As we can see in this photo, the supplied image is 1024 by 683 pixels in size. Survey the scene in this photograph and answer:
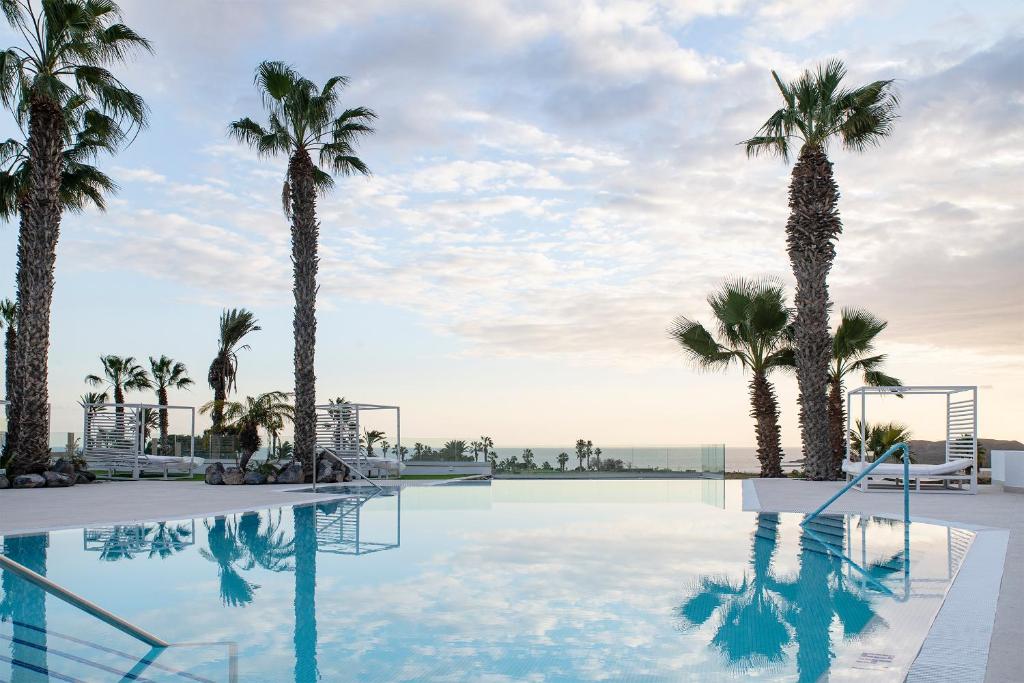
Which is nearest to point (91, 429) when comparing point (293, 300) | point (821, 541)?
point (293, 300)

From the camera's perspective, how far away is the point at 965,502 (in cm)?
1409

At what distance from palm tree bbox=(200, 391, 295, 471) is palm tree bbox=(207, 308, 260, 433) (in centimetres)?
718

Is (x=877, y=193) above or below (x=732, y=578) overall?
above

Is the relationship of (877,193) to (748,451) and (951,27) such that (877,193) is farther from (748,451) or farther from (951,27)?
(748,451)

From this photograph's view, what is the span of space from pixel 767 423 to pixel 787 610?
15.6m

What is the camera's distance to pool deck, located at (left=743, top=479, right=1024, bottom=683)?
4.34 metres

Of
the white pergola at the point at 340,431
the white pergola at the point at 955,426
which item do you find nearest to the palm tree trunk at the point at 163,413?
the white pergola at the point at 340,431

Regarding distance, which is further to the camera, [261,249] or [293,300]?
[261,249]

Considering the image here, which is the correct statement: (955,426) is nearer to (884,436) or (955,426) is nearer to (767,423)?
(767,423)

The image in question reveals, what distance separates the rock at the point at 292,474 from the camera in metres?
18.7

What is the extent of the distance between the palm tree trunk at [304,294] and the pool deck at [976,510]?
9.14 m

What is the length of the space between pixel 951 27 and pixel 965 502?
→ 781 cm

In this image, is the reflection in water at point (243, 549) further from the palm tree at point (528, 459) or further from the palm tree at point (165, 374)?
the palm tree at point (165, 374)

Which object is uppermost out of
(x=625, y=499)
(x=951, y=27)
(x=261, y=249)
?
(x=951, y=27)
